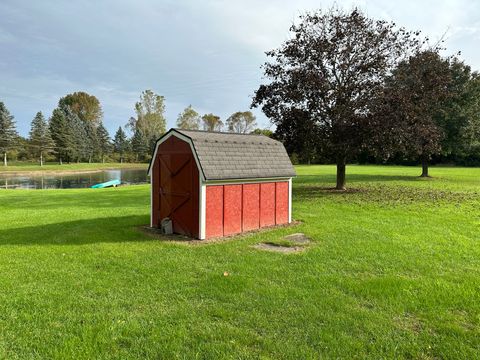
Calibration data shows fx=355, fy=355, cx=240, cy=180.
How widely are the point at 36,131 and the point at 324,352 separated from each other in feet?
235

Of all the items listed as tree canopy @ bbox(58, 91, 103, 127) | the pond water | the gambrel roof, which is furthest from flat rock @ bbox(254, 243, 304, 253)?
tree canopy @ bbox(58, 91, 103, 127)

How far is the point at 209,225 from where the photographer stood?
28.1 ft

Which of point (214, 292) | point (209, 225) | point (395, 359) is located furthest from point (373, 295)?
point (209, 225)

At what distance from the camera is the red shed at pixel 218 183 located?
28.1 feet

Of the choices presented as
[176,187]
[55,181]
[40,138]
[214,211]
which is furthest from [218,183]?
[40,138]

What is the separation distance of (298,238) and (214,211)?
2.13 metres

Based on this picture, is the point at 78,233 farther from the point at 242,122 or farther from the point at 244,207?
the point at 242,122

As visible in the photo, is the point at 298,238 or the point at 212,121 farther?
the point at 212,121

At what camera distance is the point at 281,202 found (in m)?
10.4

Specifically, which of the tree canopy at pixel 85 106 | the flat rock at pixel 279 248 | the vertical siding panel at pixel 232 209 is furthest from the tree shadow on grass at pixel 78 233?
the tree canopy at pixel 85 106

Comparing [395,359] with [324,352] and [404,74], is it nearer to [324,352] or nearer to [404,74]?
[324,352]

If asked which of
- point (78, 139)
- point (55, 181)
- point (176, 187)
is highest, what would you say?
point (78, 139)

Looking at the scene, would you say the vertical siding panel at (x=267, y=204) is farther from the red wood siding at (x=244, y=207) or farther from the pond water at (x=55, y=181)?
the pond water at (x=55, y=181)

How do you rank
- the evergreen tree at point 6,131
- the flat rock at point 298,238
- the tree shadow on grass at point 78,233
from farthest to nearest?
the evergreen tree at point 6,131 < the tree shadow on grass at point 78,233 < the flat rock at point 298,238
